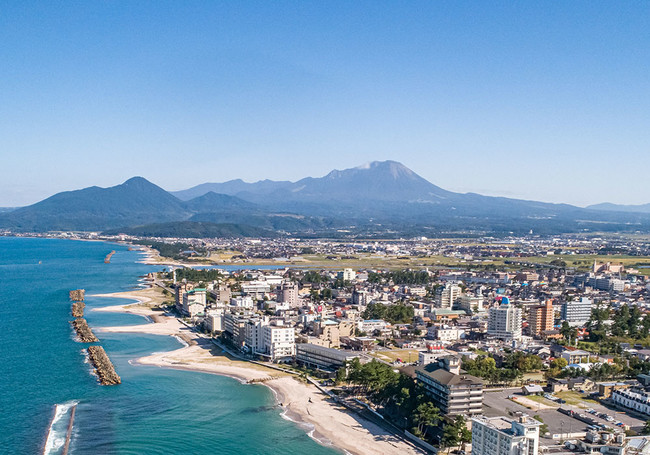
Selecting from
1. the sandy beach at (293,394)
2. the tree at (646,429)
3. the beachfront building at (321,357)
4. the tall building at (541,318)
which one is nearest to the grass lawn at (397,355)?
the beachfront building at (321,357)

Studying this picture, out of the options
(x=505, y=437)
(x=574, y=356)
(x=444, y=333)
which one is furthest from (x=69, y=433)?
(x=574, y=356)

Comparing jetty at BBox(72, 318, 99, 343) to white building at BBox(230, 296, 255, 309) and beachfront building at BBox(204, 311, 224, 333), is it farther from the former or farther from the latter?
white building at BBox(230, 296, 255, 309)

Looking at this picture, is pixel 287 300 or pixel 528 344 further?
pixel 287 300

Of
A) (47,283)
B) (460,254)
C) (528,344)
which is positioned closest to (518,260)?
(460,254)

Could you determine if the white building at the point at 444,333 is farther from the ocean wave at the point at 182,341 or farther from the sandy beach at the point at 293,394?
the ocean wave at the point at 182,341

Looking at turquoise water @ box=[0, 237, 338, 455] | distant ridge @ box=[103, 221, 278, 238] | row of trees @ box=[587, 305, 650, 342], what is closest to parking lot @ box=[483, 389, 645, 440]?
turquoise water @ box=[0, 237, 338, 455]

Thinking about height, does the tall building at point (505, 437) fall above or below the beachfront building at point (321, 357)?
above

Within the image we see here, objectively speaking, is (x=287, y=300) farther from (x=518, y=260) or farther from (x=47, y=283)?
(x=518, y=260)
